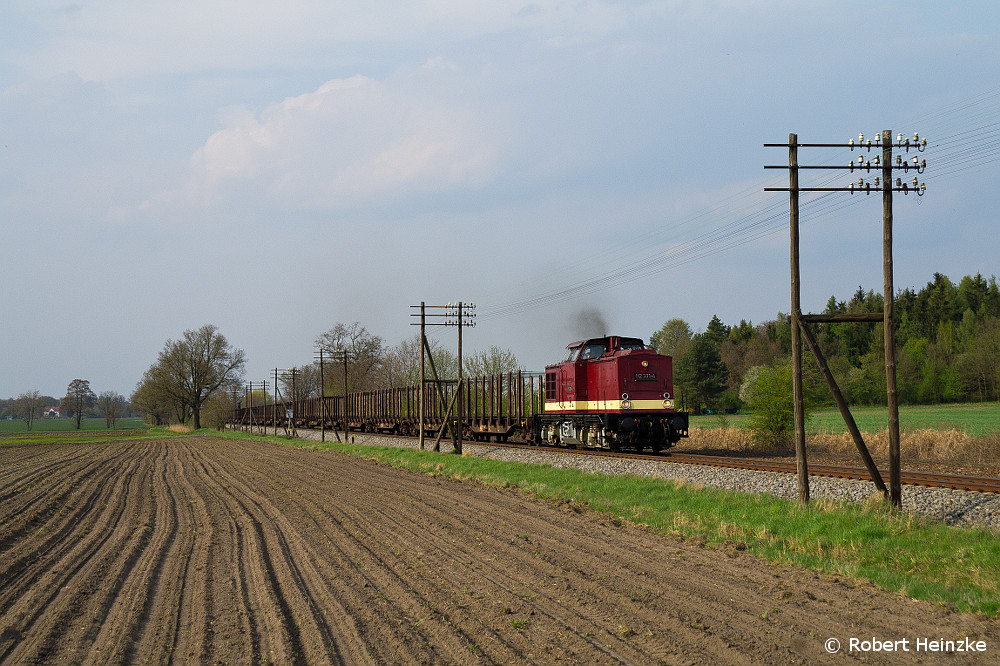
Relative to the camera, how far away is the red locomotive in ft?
79.2

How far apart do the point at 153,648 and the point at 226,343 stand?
Answer: 109m

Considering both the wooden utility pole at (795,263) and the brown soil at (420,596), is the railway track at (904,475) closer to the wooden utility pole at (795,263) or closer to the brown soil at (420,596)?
the wooden utility pole at (795,263)

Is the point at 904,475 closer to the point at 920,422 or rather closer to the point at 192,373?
the point at 920,422

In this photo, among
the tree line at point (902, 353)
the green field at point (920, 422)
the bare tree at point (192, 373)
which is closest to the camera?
the green field at point (920, 422)

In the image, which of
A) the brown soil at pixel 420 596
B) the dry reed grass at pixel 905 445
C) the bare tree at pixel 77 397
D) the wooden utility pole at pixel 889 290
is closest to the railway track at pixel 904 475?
the wooden utility pole at pixel 889 290

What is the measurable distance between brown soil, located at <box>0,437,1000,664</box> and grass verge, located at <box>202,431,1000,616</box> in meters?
0.61

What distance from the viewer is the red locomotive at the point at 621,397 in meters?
24.1

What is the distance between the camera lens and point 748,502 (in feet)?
45.9

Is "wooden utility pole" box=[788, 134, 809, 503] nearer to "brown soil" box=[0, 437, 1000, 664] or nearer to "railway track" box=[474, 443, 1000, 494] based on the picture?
"railway track" box=[474, 443, 1000, 494]

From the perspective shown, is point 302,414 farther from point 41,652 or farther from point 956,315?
point 956,315

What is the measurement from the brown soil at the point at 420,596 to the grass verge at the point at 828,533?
61 centimetres

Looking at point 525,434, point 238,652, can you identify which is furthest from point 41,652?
point 525,434

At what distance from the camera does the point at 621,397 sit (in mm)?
24141

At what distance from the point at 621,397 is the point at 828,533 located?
1291cm
